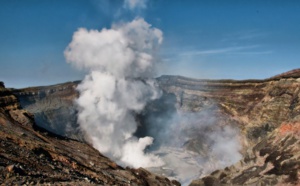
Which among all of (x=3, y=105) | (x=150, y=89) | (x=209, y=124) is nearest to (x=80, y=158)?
(x=3, y=105)

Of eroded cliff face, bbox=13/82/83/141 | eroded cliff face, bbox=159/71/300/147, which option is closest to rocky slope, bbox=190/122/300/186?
eroded cliff face, bbox=159/71/300/147

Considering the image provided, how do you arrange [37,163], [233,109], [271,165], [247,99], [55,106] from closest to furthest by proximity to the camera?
[37,163]
[271,165]
[247,99]
[233,109]
[55,106]

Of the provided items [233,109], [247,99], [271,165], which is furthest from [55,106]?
[271,165]

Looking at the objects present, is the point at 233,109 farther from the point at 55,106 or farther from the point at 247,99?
the point at 55,106

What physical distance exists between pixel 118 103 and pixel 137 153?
54.0 ft

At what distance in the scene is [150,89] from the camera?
125m

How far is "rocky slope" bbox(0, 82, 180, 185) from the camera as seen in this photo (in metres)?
23.5

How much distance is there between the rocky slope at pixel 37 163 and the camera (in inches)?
923

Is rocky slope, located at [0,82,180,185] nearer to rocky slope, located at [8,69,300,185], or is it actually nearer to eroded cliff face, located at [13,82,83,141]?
rocky slope, located at [8,69,300,185]

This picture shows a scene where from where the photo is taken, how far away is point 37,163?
29.1 m

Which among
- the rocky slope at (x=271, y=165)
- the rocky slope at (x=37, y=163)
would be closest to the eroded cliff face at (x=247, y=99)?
the rocky slope at (x=271, y=165)

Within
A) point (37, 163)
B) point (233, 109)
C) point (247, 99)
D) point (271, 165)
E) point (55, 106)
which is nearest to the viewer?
point (37, 163)

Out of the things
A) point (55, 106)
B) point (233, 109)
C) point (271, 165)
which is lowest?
point (271, 165)

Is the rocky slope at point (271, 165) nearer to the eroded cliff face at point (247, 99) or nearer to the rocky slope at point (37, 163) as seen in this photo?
the eroded cliff face at point (247, 99)
